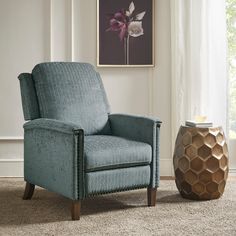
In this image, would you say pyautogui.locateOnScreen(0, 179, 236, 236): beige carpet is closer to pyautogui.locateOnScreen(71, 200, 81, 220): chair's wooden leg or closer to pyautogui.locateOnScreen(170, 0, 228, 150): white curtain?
pyautogui.locateOnScreen(71, 200, 81, 220): chair's wooden leg

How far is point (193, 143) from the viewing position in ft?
10.6

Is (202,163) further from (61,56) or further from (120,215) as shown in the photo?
(61,56)

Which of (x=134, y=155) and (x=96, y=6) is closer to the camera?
(x=134, y=155)

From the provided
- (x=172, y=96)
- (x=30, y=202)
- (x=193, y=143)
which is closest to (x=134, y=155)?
(x=193, y=143)

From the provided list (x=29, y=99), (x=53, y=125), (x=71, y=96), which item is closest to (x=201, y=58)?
(x=71, y=96)

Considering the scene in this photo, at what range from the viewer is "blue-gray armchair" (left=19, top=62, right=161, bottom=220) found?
9.00ft

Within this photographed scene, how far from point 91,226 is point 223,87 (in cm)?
187

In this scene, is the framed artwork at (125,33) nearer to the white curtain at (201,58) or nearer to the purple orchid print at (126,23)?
the purple orchid print at (126,23)

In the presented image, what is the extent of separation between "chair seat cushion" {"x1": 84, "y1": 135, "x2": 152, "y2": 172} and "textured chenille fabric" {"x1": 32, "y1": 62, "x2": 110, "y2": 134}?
255mm

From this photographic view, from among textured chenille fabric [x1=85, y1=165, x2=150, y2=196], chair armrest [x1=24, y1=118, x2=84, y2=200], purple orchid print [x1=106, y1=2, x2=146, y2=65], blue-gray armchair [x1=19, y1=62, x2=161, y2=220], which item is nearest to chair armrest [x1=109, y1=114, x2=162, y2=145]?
blue-gray armchair [x1=19, y1=62, x2=161, y2=220]

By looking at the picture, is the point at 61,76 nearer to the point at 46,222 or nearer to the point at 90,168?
the point at 90,168

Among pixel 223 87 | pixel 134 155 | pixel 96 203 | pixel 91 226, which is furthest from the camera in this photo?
pixel 223 87

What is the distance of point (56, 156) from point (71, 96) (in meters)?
0.57

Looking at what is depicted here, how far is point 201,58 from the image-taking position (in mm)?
3939
